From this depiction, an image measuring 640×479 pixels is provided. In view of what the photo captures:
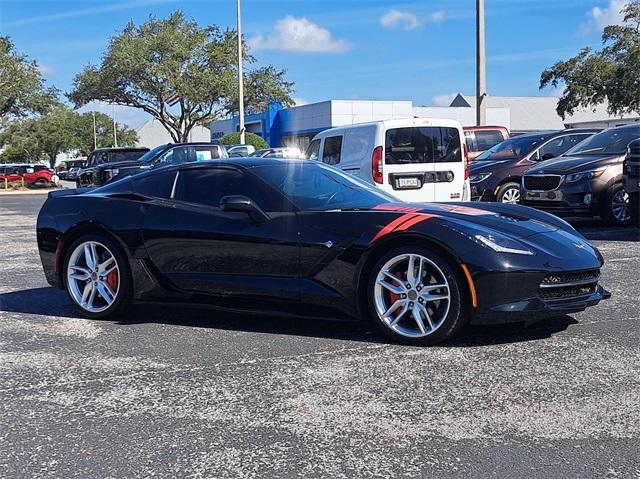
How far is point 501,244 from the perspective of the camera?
4.79 m

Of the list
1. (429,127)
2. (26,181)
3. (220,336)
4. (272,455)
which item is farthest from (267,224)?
(26,181)

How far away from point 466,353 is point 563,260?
2.91ft

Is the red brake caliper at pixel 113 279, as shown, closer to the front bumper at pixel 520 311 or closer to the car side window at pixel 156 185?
the car side window at pixel 156 185

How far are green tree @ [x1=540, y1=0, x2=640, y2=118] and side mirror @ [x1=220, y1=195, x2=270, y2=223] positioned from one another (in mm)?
41054

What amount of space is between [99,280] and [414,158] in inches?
238

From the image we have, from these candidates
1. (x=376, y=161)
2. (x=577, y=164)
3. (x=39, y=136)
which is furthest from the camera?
(x=39, y=136)

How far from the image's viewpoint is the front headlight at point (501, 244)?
4.76 meters

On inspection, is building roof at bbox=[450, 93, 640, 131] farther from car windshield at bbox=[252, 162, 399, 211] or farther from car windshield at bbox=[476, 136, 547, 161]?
car windshield at bbox=[252, 162, 399, 211]

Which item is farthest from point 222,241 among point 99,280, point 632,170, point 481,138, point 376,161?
point 481,138

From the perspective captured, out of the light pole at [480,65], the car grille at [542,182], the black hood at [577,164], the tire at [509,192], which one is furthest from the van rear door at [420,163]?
the light pole at [480,65]

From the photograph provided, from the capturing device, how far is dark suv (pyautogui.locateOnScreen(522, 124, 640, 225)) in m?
11.1

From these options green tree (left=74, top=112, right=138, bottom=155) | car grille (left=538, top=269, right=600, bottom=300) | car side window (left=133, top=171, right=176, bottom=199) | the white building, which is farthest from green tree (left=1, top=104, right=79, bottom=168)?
car grille (left=538, top=269, right=600, bottom=300)

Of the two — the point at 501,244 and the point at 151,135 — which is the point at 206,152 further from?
the point at 151,135

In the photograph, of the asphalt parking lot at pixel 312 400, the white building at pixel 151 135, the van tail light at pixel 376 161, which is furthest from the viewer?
the white building at pixel 151 135
